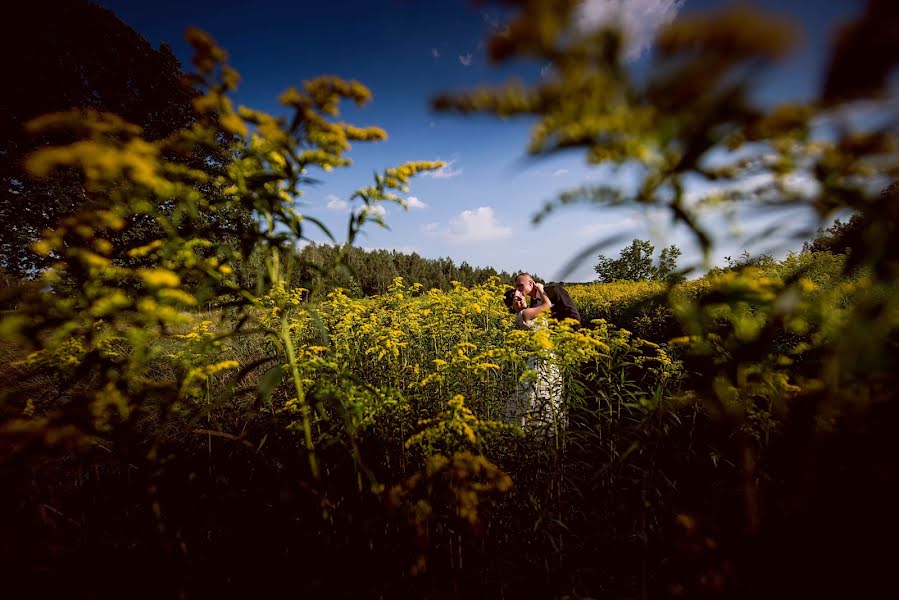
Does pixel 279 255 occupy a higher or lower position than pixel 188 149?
lower

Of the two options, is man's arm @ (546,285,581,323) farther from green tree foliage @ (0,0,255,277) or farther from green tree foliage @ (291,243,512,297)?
green tree foliage @ (291,243,512,297)

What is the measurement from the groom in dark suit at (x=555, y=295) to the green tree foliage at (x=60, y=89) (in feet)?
29.2

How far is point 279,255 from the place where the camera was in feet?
5.14

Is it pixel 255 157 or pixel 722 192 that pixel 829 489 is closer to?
pixel 722 192

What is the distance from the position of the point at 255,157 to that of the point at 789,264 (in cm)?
900

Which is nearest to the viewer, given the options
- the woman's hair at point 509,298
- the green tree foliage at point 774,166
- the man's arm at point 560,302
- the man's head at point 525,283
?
the green tree foliage at point 774,166

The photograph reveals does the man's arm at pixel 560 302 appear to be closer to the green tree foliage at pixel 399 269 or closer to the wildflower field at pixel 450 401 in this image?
the wildflower field at pixel 450 401

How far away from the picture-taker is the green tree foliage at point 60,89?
9.92 meters

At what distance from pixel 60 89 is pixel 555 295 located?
58.2ft

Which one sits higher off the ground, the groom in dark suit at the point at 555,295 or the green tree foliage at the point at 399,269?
the green tree foliage at the point at 399,269

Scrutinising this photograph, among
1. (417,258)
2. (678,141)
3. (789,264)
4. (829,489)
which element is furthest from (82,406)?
(417,258)

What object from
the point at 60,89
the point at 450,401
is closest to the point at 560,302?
the point at 450,401

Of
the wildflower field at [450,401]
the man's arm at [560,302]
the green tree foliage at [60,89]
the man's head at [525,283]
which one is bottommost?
the wildflower field at [450,401]

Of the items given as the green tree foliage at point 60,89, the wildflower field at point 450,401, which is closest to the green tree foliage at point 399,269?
the green tree foliage at point 60,89
